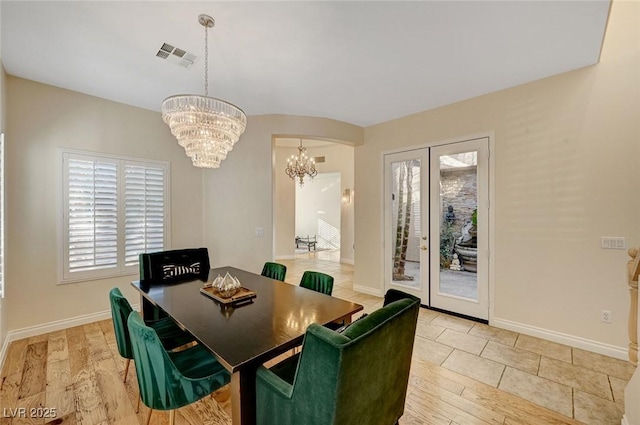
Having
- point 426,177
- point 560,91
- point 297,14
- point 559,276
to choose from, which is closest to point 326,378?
point 297,14

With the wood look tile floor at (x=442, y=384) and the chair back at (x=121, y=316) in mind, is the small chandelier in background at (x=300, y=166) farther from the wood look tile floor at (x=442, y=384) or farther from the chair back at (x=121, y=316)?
the chair back at (x=121, y=316)

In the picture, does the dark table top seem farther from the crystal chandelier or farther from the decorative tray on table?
the crystal chandelier

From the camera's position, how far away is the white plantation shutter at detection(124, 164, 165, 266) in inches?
143

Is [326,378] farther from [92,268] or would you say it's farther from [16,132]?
[16,132]

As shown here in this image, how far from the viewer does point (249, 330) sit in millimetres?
1516

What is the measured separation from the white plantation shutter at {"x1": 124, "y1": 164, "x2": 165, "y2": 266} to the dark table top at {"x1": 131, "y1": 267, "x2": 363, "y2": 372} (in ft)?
5.28

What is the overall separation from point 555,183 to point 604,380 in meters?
1.86

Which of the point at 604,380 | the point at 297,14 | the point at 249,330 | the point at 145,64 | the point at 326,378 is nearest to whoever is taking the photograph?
the point at 326,378

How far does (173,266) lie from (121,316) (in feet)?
3.53

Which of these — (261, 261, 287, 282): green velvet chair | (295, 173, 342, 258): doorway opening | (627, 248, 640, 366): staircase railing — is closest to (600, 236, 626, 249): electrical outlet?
(627, 248, 640, 366): staircase railing

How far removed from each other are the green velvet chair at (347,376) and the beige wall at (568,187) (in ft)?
8.32

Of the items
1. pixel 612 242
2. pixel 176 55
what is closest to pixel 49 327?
pixel 176 55

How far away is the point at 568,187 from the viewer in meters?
2.81

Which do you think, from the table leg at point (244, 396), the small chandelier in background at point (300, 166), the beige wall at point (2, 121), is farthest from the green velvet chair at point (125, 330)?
the small chandelier in background at point (300, 166)
